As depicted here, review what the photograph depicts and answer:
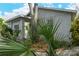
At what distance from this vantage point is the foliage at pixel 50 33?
6.21 feet

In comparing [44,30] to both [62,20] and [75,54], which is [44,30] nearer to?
[62,20]

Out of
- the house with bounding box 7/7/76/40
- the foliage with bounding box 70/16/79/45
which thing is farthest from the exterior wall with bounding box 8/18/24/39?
the foliage with bounding box 70/16/79/45

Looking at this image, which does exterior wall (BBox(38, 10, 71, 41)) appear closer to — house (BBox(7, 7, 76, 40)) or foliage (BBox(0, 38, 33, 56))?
house (BBox(7, 7, 76, 40))

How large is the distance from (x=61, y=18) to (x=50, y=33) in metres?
0.22

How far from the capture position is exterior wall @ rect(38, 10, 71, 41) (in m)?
1.90

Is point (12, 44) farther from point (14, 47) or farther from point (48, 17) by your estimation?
point (48, 17)

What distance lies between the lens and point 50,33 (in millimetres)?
1896

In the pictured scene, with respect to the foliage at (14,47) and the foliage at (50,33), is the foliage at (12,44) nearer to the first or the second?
the foliage at (14,47)

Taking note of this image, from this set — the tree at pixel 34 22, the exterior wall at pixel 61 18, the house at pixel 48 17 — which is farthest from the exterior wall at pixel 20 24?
the exterior wall at pixel 61 18

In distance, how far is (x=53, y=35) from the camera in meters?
1.91

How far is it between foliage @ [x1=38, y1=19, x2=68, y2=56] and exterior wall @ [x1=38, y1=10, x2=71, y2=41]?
0.05 m

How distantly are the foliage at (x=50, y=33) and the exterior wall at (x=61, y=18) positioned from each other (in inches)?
1.9

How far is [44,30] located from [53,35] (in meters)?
0.12

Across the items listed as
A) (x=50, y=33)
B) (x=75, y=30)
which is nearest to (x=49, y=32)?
(x=50, y=33)
